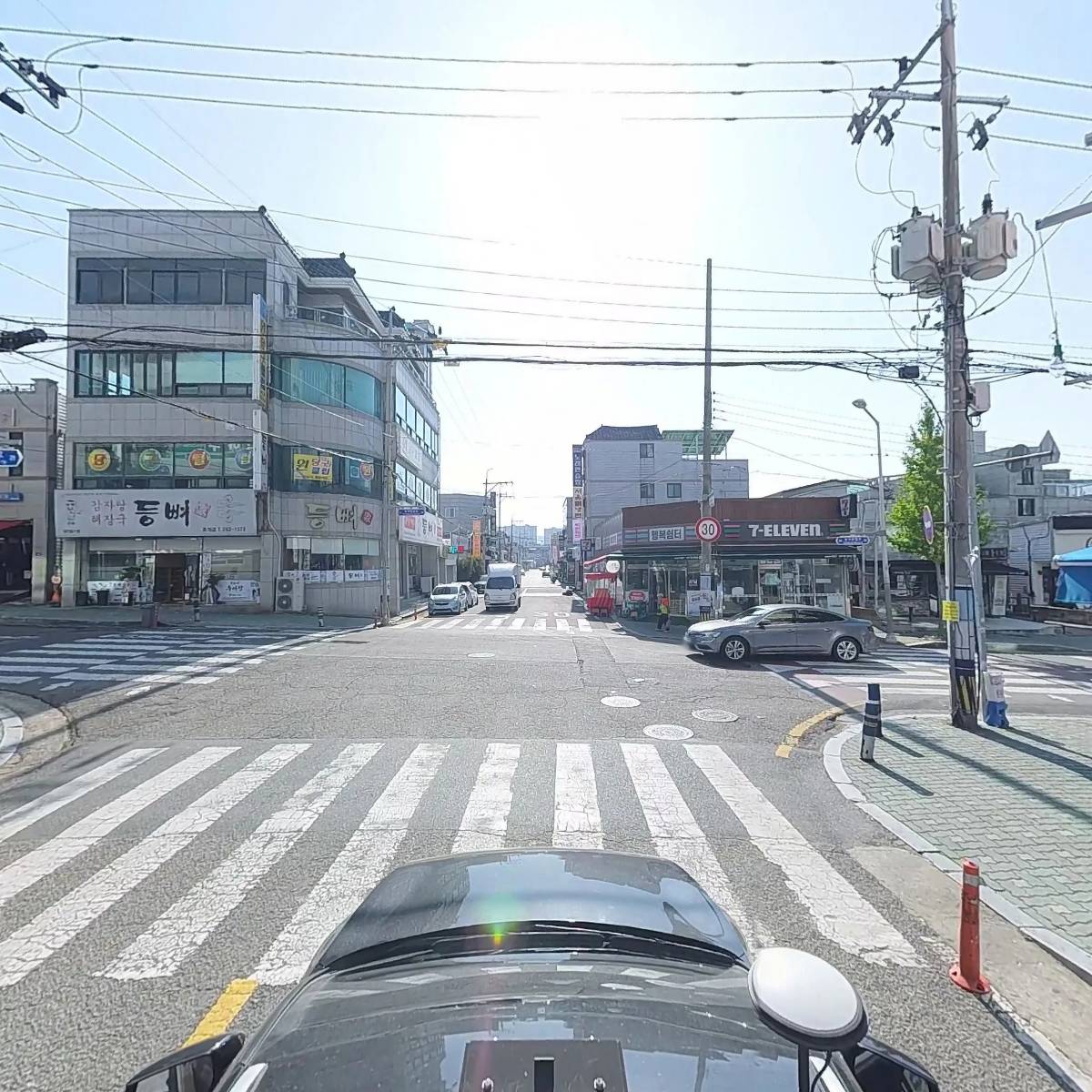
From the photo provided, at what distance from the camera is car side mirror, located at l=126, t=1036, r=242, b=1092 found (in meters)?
2.10

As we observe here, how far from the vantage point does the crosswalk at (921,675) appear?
45.3 feet

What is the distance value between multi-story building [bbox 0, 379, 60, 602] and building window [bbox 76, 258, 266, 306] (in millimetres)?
5656

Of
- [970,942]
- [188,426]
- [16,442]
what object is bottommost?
[970,942]

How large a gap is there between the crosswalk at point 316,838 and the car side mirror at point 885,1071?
2.30 metres

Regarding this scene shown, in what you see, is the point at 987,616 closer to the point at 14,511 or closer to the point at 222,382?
the point at 222,382

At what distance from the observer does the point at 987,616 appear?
33.5 metres

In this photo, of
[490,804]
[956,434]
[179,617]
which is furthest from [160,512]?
[956,434]

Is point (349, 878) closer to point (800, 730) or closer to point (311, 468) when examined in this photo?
point (800, 730)

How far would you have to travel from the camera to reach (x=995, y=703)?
1043cm

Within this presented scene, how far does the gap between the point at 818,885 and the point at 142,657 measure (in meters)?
16.7

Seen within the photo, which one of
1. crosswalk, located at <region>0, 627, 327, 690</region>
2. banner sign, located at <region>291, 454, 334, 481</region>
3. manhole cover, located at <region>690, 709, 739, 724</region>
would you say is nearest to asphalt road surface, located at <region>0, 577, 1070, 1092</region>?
manhole cover, located at <region>690, 709, 739, 724</region>

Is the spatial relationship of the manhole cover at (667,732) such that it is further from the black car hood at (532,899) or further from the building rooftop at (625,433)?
the building rooftop at (625,433)

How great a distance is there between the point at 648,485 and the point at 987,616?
113ft

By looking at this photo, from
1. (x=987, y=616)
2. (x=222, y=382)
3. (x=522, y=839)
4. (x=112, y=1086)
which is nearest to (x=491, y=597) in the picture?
(x=222, y=382)
